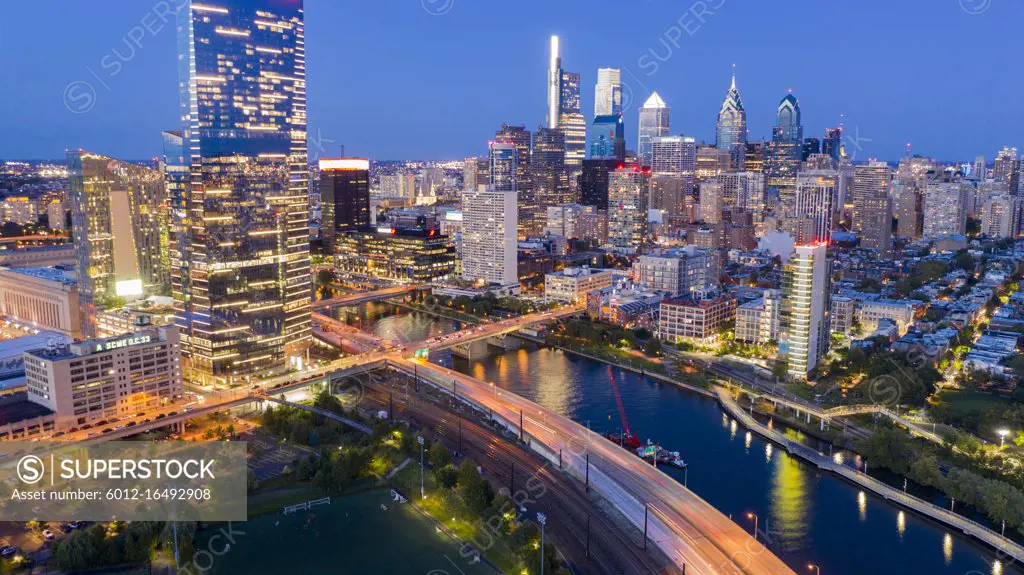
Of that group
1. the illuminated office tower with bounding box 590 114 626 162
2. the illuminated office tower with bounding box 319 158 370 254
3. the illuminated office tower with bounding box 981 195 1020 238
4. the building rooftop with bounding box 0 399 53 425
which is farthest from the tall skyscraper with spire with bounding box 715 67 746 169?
the building rooftop with bounding box 0 399 53 425

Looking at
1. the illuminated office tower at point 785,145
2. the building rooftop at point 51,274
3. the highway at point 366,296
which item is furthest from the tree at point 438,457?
the illuminated office tower at point 785,145

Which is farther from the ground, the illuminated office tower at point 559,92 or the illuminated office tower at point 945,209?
the illuminated office tower at point 559,92

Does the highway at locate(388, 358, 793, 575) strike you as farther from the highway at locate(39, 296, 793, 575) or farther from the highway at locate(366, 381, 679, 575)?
the highway at locate(366, 381, 679, 575)

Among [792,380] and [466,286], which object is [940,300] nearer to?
[792,380]

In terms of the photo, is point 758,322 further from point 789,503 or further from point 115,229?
point 115,229

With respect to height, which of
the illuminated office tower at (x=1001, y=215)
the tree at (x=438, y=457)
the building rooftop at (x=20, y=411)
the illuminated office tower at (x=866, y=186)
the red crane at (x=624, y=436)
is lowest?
the red crane at (x=624, y=436)

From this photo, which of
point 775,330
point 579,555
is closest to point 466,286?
point 775,330

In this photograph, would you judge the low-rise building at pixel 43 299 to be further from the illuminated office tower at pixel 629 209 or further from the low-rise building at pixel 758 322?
the illuminated office tower at pixel 629 209
